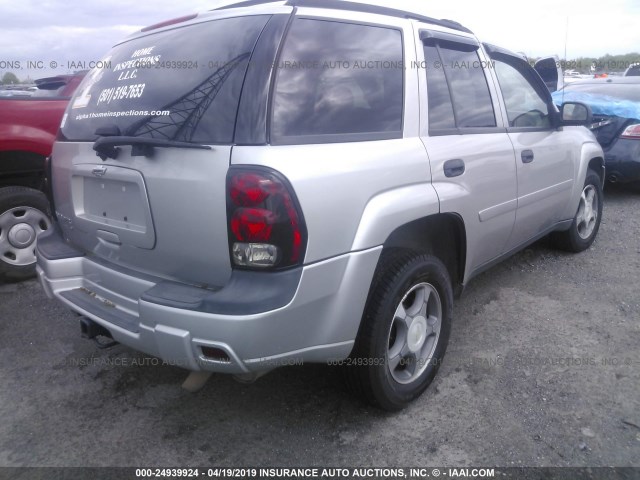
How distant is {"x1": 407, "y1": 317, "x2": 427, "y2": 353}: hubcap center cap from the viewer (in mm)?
2666

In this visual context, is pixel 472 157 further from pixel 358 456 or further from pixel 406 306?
pixel 358 456

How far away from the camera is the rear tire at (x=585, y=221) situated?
4.75 m

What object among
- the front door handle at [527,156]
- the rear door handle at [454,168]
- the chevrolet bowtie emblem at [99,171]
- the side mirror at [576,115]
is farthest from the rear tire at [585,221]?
the chevrolet bowtie emblem at [99,171]

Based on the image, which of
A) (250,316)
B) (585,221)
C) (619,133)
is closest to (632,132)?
(619,133)

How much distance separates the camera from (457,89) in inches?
119

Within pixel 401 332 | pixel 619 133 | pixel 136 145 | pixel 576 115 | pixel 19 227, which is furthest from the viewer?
pixel 619 133

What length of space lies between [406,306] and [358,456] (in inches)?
30.4

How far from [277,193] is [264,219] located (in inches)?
4.2

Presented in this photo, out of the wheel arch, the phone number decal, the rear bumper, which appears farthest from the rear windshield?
the wheel arch

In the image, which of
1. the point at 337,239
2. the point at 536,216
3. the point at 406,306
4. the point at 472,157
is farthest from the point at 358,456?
the point at 536,216

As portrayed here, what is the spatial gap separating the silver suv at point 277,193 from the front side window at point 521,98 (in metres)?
0.57

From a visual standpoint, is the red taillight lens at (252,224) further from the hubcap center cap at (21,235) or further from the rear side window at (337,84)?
the hubcap center cap at (21,235)

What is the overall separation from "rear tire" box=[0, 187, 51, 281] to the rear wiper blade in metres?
2.48

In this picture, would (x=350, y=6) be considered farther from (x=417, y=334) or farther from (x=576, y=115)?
(x=576, y=115)
